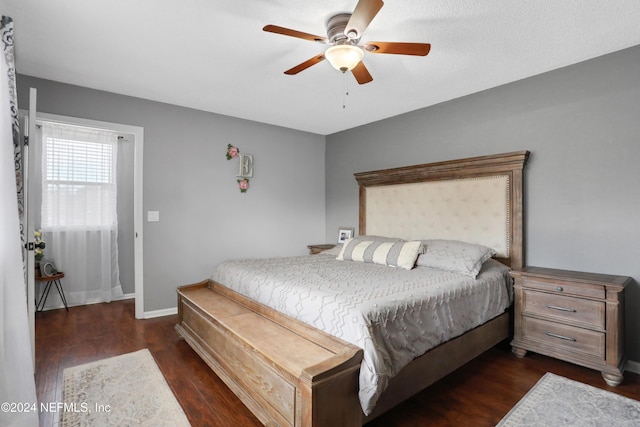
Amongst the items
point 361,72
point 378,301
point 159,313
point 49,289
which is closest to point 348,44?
point 361,72

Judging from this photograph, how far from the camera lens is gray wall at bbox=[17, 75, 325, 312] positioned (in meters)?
3.52

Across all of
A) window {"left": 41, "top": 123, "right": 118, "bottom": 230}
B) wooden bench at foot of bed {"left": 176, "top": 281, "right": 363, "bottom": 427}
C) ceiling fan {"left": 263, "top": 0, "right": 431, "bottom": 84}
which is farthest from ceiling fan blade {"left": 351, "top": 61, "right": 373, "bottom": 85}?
window {"left": 41, "top": 123, "right": 118, "bottom": 230}

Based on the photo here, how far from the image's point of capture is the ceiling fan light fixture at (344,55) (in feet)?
6.70

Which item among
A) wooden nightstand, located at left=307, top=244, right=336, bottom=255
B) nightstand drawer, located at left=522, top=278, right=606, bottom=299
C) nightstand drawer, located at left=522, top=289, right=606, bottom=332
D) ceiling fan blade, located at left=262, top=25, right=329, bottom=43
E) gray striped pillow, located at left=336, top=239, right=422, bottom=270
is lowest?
nightstand drawer, located at left=522, top=289, right=606, bottom=332

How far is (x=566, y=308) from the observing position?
2453 mm

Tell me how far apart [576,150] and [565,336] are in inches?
60.3

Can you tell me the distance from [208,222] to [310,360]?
2886mm

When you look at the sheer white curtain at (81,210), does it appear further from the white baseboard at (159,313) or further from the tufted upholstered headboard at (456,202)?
the tufted upholstered headboard at (456,202)

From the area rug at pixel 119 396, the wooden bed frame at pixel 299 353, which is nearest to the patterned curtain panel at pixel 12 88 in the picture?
the area rug at pixel 119 396

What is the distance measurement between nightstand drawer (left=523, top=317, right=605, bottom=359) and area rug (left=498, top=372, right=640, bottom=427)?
10.7 inches

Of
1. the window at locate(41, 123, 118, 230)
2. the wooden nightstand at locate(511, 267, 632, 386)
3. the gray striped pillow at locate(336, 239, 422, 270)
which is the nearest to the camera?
the wooden nightstand at locate(511, 267, 632, 386)

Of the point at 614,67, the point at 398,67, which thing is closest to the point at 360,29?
the point at 398,67

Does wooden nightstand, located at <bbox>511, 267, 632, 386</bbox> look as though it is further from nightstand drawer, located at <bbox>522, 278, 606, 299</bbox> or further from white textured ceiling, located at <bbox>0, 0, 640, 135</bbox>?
white textured ceiling, located at <bbox>0, 0, 640, 135</bbox>

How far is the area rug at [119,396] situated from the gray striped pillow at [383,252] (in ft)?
6.59
